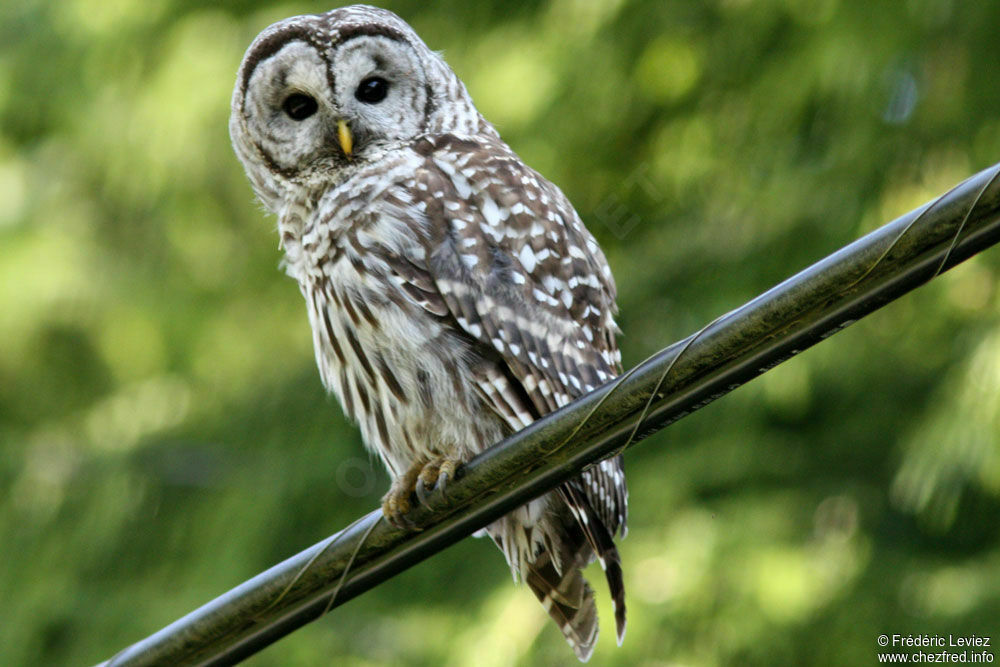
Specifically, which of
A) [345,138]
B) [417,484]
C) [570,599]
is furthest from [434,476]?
[345,138]

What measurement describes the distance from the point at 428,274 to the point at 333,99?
75 cm

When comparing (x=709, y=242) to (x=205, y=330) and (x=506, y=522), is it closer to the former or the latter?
(x=506, y=522)

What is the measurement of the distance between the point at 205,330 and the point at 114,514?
6.58 feet

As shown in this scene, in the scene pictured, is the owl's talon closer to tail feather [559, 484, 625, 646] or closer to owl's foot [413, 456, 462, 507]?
owl's foot [413, 456, 462, 507]

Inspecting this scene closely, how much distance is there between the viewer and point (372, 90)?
12.9 feet

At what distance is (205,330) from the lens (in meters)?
8.53

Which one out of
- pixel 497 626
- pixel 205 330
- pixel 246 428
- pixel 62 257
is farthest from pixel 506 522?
pixel 62 257

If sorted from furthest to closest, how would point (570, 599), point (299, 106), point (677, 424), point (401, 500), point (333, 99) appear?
1. point (677, 424)
2. point (299, 106)
3. point (333, 99)
4. point (570, 599)
5. point (401, 500)

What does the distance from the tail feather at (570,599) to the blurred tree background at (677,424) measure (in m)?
1.02

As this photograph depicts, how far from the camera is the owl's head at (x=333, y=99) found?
12.5 feet

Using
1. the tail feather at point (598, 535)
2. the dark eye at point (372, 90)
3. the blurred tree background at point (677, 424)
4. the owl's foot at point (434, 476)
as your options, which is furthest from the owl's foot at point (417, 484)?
the blurred tree background at point (677, 424)

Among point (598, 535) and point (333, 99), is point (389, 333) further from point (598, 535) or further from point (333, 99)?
point (333, 99)

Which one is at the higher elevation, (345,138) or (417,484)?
(345,138)

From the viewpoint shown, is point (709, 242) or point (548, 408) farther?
point (709, 242)
